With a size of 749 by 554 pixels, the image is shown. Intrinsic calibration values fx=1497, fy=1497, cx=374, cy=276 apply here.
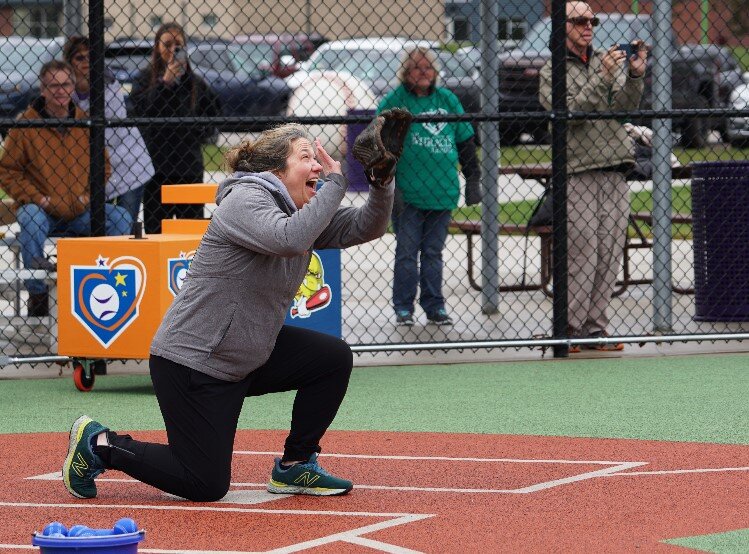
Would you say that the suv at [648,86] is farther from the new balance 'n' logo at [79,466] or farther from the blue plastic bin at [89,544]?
the blue plastic bin at [89,544]

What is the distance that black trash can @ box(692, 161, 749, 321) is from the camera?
10.4 m

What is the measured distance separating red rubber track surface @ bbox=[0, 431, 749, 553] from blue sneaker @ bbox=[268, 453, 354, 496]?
0.04 meters

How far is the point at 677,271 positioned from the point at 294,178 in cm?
870

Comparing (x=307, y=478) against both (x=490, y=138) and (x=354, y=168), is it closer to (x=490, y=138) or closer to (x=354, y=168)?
(x=490, y=138)

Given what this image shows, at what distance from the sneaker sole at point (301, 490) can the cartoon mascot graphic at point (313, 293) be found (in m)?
2.78

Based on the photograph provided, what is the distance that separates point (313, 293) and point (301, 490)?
9.67 feet

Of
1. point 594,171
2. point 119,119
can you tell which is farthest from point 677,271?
point 119,119

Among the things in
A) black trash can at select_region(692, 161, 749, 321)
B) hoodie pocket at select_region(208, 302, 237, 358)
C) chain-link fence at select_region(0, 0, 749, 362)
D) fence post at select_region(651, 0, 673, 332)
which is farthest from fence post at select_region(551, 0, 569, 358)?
hoodie pocket at select_region(208, 302, 237, 358)

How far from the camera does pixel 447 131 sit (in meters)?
10.4

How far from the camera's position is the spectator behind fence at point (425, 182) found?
1016 cm

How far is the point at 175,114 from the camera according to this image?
9719 mm

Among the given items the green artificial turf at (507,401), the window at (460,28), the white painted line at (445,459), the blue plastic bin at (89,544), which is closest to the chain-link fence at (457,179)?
the green artificial turf at (507,401)

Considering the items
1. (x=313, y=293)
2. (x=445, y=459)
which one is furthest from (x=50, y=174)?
(x=445, y=459)

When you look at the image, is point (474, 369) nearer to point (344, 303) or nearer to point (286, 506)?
point (344, 303)
